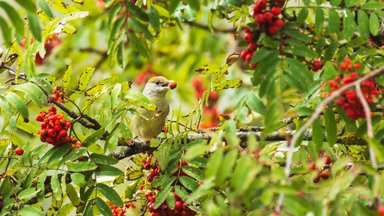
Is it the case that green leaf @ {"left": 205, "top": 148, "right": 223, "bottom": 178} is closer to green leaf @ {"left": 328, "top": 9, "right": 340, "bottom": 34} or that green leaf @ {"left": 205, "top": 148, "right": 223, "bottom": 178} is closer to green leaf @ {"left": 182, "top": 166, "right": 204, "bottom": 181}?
green leaf @ {"left": 328, "top": 9, "right": 340, "bottom": 34}

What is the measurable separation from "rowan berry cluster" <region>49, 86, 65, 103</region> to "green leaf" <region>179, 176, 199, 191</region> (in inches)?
28.4

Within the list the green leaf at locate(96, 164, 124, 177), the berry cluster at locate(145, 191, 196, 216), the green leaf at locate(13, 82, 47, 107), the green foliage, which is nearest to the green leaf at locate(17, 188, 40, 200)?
the green foliage

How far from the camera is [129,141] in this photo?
168 inches

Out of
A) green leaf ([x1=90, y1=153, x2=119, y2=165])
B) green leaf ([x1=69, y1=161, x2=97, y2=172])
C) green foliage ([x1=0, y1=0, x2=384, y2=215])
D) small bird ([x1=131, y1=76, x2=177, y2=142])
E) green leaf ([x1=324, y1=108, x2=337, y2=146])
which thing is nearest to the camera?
green foliage ([x1=0, y1=0, x2=384, y2=215])

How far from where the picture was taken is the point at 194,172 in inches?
150

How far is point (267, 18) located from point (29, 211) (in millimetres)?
1469

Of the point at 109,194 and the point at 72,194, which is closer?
the point at 109,194

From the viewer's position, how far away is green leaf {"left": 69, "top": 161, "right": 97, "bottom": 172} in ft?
12.4

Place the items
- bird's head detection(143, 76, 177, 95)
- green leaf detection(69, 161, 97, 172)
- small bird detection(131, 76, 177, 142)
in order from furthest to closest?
bird's head detection(143, 76, 177, 95) → small bird detection(131, 76, 177, 142) → green leaf detection(69, 161, 97, 172)

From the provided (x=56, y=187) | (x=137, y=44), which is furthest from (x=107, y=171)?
(x=137, y=44)

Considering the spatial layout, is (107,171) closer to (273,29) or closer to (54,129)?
(54,129)

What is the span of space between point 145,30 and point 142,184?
4.62 ft

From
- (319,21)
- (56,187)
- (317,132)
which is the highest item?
(319,21)

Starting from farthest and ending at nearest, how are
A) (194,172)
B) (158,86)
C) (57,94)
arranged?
(158,86), (57,94), (194,172)
